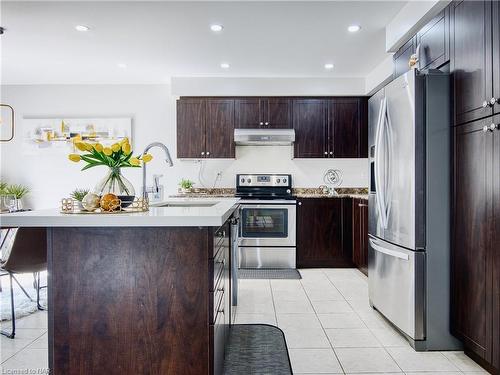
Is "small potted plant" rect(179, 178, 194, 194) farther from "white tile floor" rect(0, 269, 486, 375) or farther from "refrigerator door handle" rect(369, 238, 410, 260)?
"refrigerator door handle" rect(369, 238, 410, 260)

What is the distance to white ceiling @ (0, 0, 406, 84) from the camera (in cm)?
284

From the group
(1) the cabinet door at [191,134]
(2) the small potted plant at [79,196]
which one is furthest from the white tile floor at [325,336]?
(1) the cabinet door at [191,134]

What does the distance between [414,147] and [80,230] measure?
1945 millimetres

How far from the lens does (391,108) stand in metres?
2.48

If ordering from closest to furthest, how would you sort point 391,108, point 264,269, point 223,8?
1. point 391,108
2. point 223,8
3. point 264,269

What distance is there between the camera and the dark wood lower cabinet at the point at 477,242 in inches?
71.7

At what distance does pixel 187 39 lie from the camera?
3.43m

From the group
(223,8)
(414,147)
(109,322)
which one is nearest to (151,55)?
(223,8)

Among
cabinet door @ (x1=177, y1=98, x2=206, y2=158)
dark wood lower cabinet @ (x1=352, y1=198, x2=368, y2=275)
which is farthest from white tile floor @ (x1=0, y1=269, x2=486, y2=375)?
cabinet door @ (x1=177, y1=98, x2=206, y2=158)

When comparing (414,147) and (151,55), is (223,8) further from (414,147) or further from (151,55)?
(414,147)

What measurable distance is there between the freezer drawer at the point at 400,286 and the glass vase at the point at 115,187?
1.75m

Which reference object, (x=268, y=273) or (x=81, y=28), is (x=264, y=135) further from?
(x=81, y=28)

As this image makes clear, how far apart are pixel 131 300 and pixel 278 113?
12.0 ft

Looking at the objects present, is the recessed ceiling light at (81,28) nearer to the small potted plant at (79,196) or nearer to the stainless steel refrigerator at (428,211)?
the small potted plant at (79,196)
